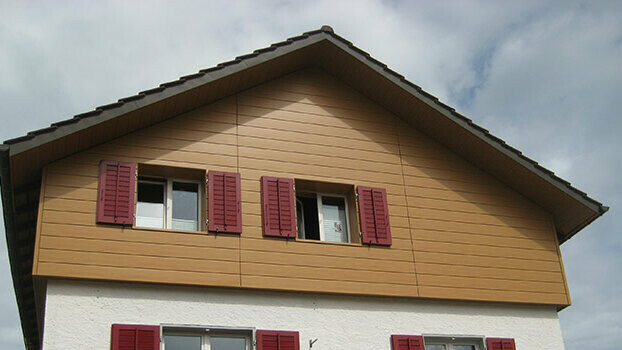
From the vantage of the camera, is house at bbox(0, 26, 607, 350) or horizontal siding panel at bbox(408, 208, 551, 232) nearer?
house at bbox(0, 26, 607, 350)

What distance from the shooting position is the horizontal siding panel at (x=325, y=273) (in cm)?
1310

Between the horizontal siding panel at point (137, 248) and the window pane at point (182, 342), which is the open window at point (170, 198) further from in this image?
the window pane at point (182, 342)

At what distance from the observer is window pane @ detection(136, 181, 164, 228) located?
43.7ft

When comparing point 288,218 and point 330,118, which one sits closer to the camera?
point 288,218

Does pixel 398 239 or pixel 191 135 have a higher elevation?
pixel 191 135

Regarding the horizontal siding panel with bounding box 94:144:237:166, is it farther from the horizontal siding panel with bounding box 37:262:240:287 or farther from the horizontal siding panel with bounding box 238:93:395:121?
the horizontal siding panel with bounding box 37:262:240:287

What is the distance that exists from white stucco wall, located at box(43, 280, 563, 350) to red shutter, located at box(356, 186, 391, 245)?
1.13 m

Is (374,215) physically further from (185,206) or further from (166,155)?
(166,155)

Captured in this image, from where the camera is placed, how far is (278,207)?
13859 mm

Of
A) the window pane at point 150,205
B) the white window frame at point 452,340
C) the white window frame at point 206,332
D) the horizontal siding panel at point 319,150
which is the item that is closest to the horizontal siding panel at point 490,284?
the white window frame at point 452,340

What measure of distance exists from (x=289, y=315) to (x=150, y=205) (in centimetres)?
301

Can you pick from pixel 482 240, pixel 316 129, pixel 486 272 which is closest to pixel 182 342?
pixel 316 129


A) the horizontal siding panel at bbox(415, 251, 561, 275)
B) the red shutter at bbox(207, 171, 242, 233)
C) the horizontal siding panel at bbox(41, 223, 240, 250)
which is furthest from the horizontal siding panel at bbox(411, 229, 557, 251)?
the horizontal siding panel at bbox(41, 223, 240, 250)

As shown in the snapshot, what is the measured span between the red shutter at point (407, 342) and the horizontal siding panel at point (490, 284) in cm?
100
